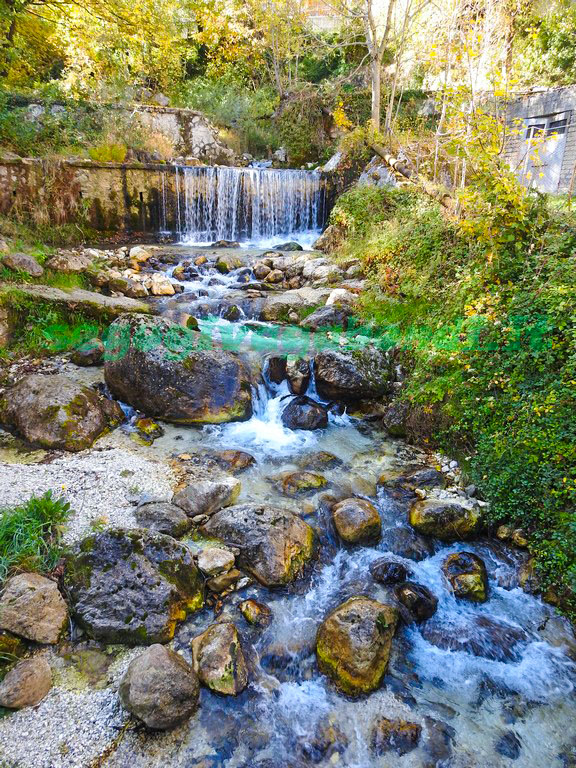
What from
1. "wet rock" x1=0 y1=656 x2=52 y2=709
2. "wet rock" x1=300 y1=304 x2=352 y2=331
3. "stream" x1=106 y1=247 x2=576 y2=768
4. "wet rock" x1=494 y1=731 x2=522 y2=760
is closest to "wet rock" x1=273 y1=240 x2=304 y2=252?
"wet rock" x1=300 y1=304 x2=352 y2=331

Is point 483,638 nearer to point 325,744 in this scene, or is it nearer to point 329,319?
point 325,744

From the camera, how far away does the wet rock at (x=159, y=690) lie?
259 centimetres

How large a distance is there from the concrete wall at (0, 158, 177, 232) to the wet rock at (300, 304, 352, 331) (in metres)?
6.80

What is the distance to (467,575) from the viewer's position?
3703mm

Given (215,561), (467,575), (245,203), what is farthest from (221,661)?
(245,203)

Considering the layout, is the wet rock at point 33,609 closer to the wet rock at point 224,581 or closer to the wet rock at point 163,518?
the wet rock at point 163,518

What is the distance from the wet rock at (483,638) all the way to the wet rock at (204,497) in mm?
2023

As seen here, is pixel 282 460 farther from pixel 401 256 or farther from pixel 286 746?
pixel 401 256

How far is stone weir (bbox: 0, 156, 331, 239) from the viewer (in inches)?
377

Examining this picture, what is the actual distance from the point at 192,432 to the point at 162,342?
4.16ft

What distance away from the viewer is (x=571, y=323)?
13.6 ft

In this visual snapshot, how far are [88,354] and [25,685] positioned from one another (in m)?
4.65

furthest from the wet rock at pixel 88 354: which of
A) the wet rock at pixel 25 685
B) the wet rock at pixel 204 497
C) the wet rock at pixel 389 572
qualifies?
the wet rock at pixel 389 572

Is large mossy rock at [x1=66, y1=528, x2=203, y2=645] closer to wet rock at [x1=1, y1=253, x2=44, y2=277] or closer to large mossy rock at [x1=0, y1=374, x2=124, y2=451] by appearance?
large mossy rock at [x1=0, y1=374, x2=124, y2=451]
